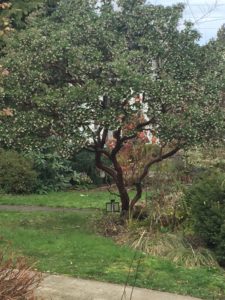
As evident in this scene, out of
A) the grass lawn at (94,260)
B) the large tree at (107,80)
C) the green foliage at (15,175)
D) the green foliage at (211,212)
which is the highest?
the large tree at (107,80)

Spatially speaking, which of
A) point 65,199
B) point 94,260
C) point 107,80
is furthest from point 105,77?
point 65,199

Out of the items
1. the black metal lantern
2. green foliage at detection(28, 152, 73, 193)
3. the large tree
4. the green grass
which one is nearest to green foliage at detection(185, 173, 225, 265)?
the large tree

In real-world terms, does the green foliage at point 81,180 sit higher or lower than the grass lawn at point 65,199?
higher

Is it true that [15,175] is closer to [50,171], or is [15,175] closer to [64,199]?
[50,171]

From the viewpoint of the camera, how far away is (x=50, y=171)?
620 inches

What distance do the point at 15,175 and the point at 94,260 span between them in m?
7.44

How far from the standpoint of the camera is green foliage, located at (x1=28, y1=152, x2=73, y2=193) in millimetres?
15539

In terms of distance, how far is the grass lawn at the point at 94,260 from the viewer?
6.76 m

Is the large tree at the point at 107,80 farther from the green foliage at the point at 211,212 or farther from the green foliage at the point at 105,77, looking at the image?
the green foliage at the point at 211,212

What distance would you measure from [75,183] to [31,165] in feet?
5.49

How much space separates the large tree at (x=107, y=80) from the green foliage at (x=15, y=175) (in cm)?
577

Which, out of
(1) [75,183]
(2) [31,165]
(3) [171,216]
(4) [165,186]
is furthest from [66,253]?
(1) [75,183]

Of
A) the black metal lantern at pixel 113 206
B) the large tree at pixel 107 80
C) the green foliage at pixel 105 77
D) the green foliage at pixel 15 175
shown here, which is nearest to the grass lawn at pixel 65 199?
the green foliage at pixel 15 175

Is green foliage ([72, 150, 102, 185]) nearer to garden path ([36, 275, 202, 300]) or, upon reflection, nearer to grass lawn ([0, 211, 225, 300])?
grass lawn ([0, 211, 225, 300])
